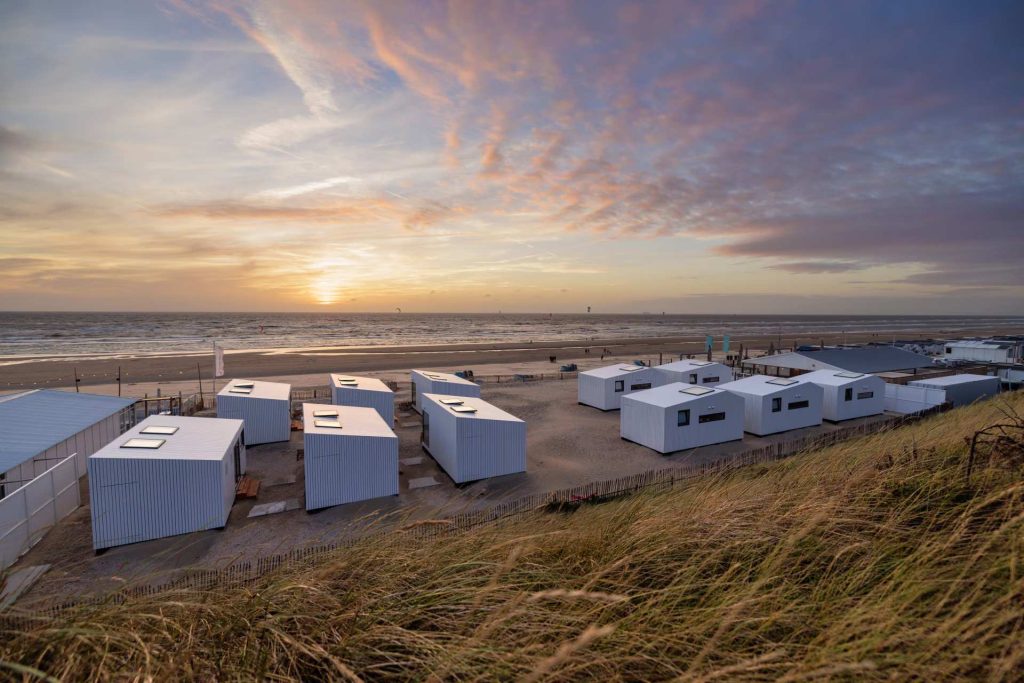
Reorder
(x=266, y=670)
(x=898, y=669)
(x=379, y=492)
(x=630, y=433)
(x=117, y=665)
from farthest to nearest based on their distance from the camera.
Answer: (x=630, y=433), (x=379, y=492), (x=117, y=665), (x=266, y=670), (x=898, y=669)

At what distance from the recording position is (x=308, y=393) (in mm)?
38688

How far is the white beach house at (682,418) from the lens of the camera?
23.8 metres

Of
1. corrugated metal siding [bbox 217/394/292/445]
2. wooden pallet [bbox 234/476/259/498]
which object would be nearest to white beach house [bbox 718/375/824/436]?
wooden pallet [bbox 234/476/259/498]

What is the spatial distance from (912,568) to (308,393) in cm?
4069

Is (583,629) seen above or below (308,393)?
above

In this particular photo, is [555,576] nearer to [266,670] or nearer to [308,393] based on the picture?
[266,670]

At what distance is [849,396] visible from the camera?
99.6 feet

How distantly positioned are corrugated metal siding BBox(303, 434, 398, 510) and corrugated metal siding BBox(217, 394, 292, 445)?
915cm

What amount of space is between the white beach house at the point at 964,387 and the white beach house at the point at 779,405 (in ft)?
28.9

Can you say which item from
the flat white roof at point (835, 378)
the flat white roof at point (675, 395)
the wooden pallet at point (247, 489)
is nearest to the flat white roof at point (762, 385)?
the flat white roof at point (675, 395)

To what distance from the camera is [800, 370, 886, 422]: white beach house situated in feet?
98.6

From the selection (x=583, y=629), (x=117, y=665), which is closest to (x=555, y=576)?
(x=583, y=629)

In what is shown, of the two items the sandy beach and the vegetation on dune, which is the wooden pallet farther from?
the sandy beach

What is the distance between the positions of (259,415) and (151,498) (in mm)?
10166
